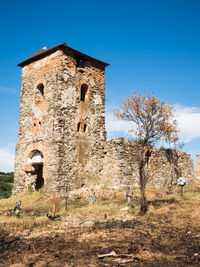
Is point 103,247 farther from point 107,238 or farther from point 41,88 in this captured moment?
point 41,88

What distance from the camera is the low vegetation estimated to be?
511 centimetres

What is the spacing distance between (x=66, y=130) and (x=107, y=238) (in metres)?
9.26

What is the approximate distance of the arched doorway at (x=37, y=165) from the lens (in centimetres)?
1577

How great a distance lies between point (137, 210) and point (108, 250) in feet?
15.8

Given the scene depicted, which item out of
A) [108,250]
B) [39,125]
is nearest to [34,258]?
[108,250]

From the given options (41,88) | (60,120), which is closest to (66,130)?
(60,120)

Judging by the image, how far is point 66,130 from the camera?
15047 mm

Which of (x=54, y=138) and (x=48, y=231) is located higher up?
(x=54, y=138)

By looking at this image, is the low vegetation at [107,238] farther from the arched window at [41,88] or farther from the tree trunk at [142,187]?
the arched window at [41,88]

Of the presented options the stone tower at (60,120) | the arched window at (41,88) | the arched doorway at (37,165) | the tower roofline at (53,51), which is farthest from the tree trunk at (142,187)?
the arched window at (41,88)

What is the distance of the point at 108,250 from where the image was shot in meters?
5.59

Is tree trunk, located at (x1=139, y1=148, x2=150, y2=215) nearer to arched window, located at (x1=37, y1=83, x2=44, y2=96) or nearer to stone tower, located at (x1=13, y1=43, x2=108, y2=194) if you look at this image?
stone tower, located at (x1=13, y1=43, x2=108, y2=194)

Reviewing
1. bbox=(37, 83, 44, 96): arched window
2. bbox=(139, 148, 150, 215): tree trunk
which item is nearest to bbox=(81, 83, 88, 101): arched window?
bbox=(37, 83, 44, 96): arched window

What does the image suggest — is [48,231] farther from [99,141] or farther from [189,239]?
[99,141]
